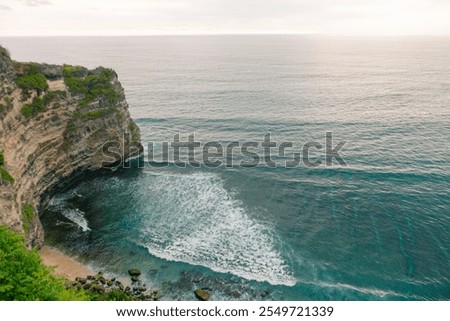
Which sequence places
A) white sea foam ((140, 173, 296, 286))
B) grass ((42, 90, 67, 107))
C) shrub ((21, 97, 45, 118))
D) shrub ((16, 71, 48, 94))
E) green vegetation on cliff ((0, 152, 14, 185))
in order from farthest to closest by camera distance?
grass ((42, 90, 67, 107))
shrub ((16, 71, 48, 94))
shrub ((21, 97, 45, 118))
white sea foam ((140, 173, 296, 286))
green vegetation on cliff ((0, 152, 14, 185))

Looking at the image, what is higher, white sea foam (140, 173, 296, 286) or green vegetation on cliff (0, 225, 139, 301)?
green vegetation on cliff (0, 225, 139, 301)

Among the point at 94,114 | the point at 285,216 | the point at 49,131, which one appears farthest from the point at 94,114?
the point at 285,216

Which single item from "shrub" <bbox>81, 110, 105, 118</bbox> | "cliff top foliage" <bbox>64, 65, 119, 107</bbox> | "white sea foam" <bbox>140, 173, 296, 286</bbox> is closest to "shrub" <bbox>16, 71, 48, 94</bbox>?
"cliff top foliage" <bbox>64, 65, 119, 107</bbox>

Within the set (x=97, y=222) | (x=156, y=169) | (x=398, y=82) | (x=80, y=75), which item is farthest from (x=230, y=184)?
(x=398, y=82)

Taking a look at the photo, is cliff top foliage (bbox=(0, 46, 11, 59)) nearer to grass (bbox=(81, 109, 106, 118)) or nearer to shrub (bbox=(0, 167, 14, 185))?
grass (bbox=(81, 109, 106, 118))

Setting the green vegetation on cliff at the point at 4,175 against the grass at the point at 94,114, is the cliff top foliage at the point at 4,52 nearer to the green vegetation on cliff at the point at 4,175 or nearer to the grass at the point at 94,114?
the green vegetation on cliff at the point at 4,175

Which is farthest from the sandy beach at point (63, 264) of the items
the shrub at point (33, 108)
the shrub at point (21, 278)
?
the shrub at point (33, 108)

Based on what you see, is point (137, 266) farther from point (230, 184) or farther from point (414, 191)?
point (414, 191)
